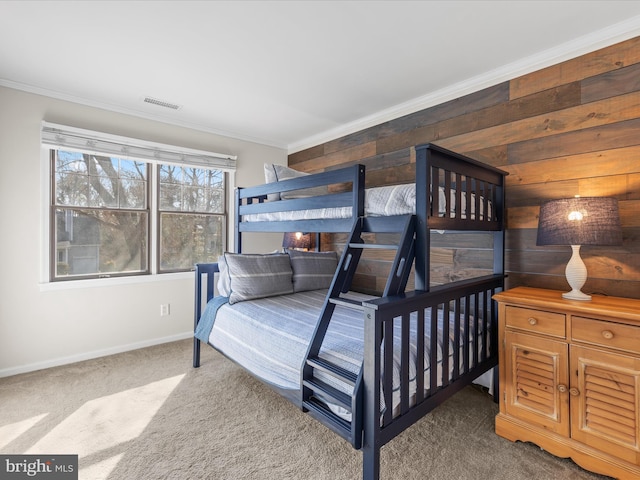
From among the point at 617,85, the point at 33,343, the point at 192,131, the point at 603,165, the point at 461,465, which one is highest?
the point at 192,131

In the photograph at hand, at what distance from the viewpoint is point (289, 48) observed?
2.10m

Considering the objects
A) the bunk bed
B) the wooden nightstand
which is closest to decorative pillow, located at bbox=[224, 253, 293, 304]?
the bunk bed

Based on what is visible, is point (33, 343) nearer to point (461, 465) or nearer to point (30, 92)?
point (30, 92)

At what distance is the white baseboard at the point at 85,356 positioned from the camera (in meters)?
2.59

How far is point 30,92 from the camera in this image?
8.55 ft

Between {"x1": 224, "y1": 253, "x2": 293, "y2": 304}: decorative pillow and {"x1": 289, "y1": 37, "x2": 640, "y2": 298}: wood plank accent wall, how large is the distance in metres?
1.38

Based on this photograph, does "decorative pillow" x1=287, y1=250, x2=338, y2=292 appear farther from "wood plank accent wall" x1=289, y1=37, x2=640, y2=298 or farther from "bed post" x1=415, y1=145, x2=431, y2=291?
"bed post" x1=415, y1=145, x2=431, y2=291

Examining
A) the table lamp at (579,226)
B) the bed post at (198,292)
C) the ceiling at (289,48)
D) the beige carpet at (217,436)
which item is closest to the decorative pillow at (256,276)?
the bed post at (198,292)

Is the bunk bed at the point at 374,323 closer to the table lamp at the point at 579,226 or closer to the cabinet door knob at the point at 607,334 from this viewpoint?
the table lamp at the point at 579,226

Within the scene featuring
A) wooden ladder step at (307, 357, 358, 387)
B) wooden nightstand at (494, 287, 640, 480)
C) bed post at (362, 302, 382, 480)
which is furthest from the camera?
wooden nightstand at (494, 287, 640, 480)

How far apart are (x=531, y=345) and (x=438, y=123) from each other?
6.20 ft

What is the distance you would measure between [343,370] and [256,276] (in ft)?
4.67

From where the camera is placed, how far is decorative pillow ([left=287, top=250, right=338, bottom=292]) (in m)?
3.00

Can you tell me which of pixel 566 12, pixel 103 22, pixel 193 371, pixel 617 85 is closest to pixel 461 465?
pixel 193 371
